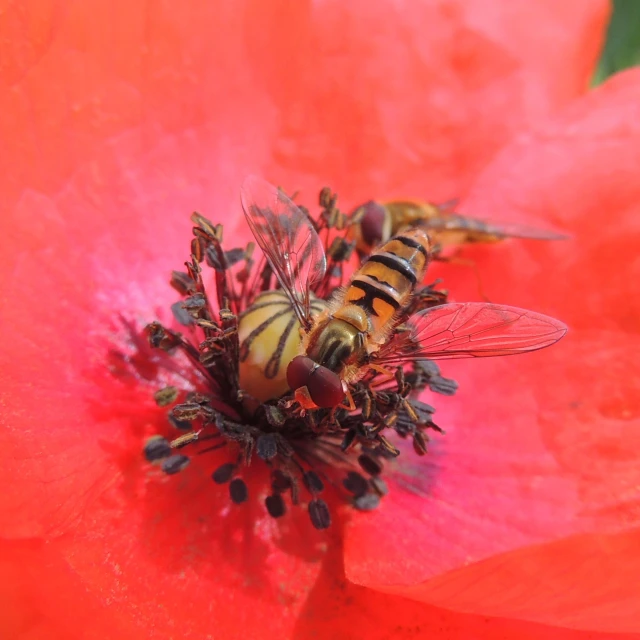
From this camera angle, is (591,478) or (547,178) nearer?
(591,478)

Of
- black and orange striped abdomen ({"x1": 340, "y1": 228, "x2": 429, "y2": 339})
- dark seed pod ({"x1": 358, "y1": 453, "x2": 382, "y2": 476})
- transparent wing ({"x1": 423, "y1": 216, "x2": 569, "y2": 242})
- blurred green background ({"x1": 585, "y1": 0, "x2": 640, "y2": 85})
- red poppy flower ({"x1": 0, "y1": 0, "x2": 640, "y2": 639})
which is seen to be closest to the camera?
red poppy flower ({"x1": 0, "y1": 0, "x2": 640, "y2": 639})

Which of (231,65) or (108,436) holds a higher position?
(231,65)

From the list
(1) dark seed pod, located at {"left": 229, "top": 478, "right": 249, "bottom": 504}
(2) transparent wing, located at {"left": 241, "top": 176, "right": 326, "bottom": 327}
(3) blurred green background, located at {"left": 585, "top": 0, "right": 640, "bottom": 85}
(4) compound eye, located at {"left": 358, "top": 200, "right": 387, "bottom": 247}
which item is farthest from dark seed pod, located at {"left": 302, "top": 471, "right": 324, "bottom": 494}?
(3) blurred green background, located at {"left": 585, "top": 0, "right": 640, "bottom": 85}

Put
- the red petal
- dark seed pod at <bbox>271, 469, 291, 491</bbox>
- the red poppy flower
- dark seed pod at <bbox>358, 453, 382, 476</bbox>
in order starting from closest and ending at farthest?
the red petal < the red poppy flower < dark seed pod at <bbox>271, 469, 291, 491</bbox> < dark seed pod at <bbox>358, 453, 382, 476</bbox>

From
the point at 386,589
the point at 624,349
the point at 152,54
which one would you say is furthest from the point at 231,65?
the point at 386,589

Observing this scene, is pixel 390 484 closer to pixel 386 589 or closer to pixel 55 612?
pixel 386 589

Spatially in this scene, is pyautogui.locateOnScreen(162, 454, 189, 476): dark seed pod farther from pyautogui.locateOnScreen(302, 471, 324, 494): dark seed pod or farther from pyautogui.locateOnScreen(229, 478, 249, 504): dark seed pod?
pyautogui.locateOnScreen(302, 471, 324, 494): dark seed pod

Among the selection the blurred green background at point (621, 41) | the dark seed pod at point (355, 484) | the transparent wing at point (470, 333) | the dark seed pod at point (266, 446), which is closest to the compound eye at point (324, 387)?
the transparent wing at point (470, 333)

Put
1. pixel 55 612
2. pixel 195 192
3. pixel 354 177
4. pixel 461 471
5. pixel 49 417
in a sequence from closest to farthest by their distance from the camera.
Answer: pixel 55 612
pixel 49 417
pixel 461 471
pixel 195 192
pixel 354 177
